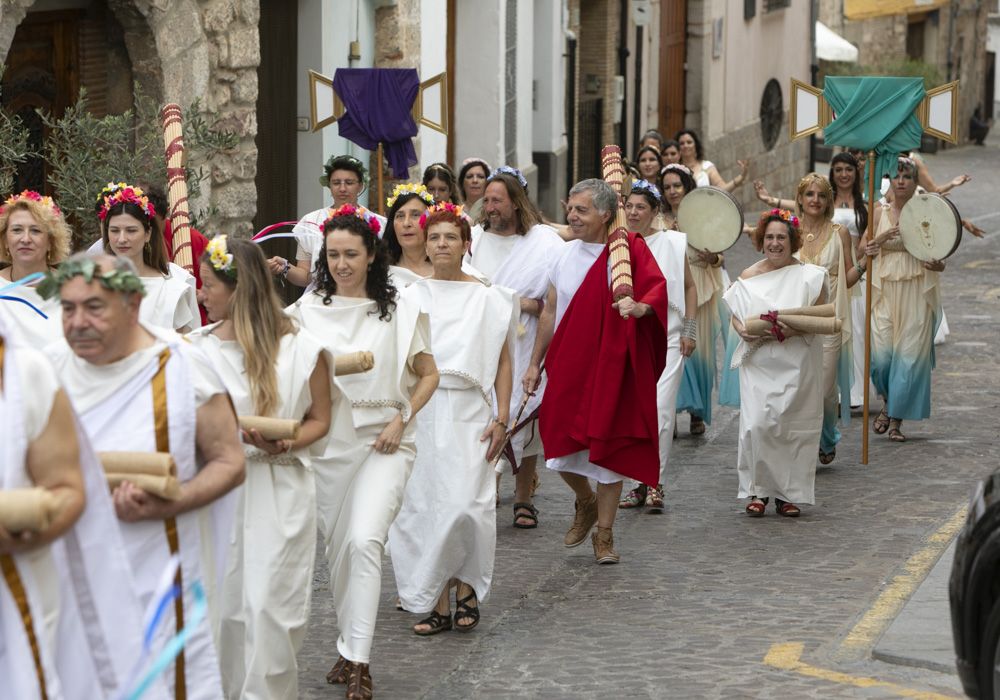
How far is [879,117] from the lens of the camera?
11328mm

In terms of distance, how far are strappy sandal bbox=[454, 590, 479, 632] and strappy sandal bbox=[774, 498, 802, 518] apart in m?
2.68

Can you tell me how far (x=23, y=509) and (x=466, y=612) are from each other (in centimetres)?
353

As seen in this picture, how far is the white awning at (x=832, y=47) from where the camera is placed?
1358 inches

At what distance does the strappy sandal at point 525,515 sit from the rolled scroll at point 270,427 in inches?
149

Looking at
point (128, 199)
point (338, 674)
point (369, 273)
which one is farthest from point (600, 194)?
point (338, 674)

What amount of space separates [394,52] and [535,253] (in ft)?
22.1

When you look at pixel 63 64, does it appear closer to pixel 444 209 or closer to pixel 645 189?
pixel 645 189

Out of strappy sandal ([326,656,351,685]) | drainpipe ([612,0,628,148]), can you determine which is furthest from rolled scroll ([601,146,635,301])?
drainpipe ([612,0,628,148])

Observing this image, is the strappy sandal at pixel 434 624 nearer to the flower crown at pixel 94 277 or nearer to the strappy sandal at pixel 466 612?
the strappy sandal at pixel 466 612

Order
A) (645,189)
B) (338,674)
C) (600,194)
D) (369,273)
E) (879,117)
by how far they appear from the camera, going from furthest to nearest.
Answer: (879,117) < (645,189) < (600,194) < (369,273) < (338,674)

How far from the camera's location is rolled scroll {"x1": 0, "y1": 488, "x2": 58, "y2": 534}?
13.6 feet

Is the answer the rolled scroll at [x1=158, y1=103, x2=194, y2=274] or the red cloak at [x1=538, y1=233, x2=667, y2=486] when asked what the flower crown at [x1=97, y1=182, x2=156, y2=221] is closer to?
the rolled scroll at [x1=158, y1=103, x2=194, y2=274]

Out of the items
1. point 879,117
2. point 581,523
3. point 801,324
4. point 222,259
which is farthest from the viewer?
point 879,117

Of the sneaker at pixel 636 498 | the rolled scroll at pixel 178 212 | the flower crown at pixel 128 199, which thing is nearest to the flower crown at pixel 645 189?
the sneaker at pixel 636 498
